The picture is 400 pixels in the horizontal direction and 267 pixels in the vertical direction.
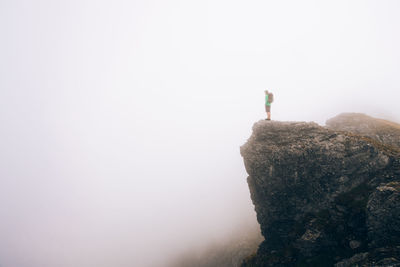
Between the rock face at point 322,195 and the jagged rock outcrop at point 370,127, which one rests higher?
the jagged rock outcrop at point 370,127

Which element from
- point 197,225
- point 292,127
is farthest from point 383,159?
point 197,225

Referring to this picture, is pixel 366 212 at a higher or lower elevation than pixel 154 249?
higher

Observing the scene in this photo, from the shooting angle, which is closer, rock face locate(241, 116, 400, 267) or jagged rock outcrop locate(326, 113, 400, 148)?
rock face locate(241, 116, 400, 267)

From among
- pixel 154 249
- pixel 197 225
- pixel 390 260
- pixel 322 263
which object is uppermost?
pixel 390 260

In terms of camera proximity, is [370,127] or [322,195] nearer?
[322,195]

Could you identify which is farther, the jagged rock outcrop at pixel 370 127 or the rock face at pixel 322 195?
the jagged rock outcrop at pixel 370 127

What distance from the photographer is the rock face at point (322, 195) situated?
59.8ft

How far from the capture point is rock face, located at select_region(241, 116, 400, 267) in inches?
717

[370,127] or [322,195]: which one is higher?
[370,127]

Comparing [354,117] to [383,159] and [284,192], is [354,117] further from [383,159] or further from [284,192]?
[284,192]

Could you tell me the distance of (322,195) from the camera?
73.7ft

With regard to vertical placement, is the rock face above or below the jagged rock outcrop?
below

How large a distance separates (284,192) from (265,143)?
6269mm

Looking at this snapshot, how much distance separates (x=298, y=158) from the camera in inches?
948
